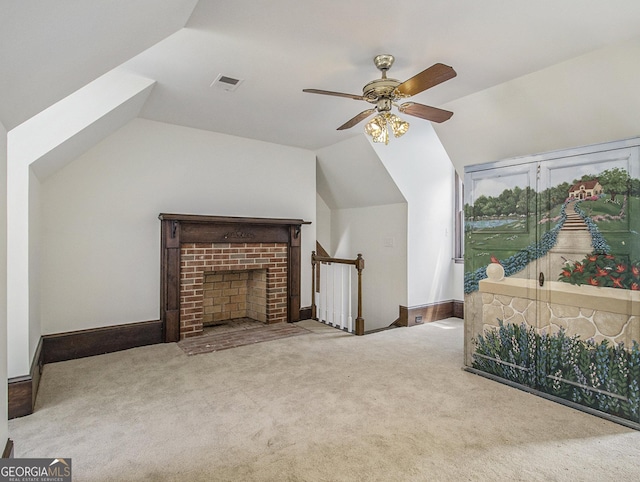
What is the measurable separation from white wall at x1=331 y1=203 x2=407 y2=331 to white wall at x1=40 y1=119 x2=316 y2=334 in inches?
67.5

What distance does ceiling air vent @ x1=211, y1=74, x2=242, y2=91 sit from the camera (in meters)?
2.99

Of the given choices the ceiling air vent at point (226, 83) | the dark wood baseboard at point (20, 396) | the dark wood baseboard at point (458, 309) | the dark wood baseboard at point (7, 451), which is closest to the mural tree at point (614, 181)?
the ceiling air vent at point (226, 83)

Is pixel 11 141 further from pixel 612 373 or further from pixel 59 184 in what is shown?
pixel 612 373

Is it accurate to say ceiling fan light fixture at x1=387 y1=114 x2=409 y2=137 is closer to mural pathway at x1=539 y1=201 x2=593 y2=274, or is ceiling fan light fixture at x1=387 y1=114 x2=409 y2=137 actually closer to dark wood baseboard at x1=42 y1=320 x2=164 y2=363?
mural pathway at x1=539 y1=201 x2=593 y2=274

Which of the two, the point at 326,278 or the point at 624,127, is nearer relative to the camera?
the point at 624,127

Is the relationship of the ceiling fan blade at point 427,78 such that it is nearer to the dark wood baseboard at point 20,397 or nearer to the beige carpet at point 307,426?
the beige carpet at point 307,426

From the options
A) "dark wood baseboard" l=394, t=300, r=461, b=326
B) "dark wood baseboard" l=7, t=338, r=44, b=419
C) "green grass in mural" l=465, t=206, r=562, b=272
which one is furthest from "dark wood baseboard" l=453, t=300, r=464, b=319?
"dark wood baseboard" l=7, t=338, r=44, b=419

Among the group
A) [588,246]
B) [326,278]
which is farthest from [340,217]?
[588,246]

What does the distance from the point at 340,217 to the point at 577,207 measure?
407cm

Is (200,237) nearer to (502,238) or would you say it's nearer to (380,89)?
(380,89)

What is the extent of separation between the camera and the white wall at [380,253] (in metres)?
5.21

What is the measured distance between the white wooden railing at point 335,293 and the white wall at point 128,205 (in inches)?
45.4

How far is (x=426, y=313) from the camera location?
5.23 meters

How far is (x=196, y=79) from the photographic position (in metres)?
3.01
